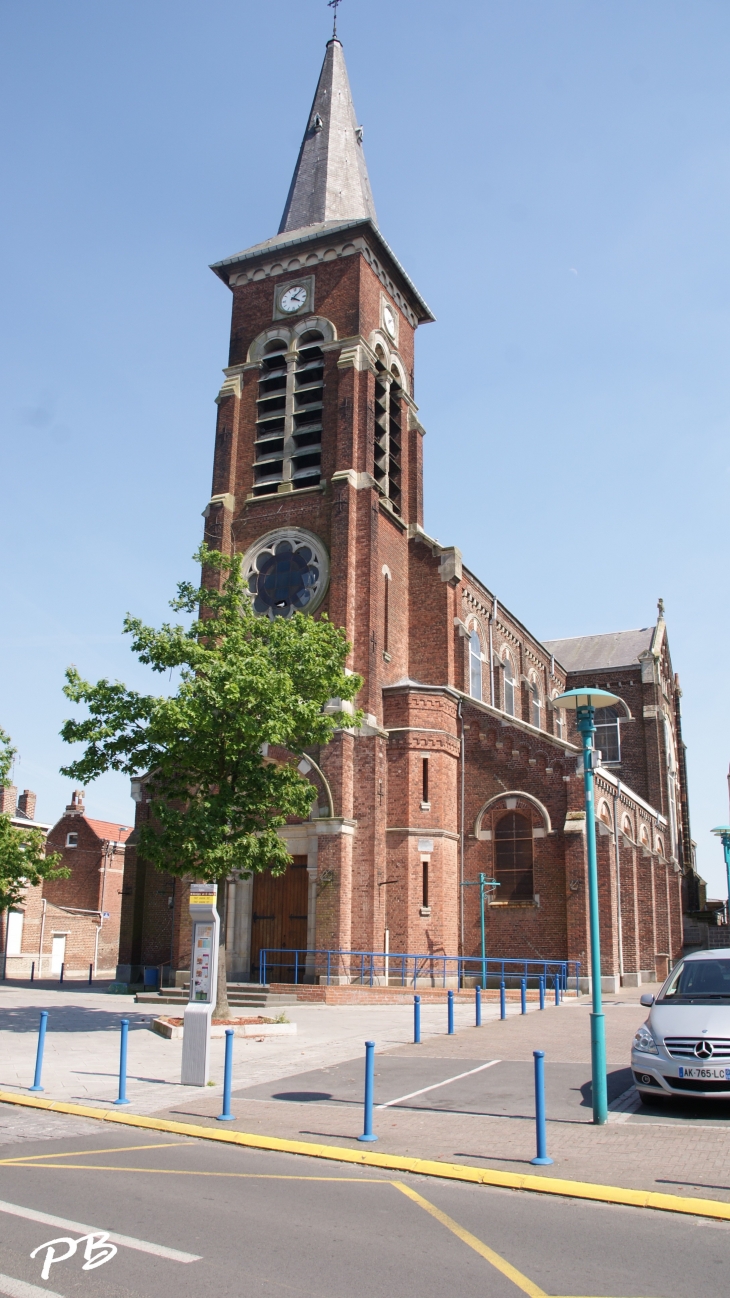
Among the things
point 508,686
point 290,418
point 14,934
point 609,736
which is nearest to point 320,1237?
point 290,418

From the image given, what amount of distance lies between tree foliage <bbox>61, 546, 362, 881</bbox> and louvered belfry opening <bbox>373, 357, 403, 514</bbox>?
12.6 meters

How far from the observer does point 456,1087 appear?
40.0 ft

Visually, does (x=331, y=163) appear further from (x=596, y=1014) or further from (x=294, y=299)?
(x=596, y=1014)

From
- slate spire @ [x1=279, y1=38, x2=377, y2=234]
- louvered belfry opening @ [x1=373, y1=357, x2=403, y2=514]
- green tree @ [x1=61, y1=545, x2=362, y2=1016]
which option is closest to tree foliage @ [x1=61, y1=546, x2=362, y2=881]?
green tree @ [x1=61, y1=545, x2=362, y2=1016]

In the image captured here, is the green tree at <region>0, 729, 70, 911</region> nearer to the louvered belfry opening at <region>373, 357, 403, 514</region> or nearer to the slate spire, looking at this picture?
the louvered belfry opening at <region>373, 357, 403, 514</region>

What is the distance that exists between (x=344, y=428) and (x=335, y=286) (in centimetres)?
562

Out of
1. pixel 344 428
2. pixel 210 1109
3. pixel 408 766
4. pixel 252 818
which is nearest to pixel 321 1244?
pixel 210 1109

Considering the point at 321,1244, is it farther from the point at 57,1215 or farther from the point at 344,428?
the point at 344,428

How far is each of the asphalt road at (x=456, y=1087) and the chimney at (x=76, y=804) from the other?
126 feet

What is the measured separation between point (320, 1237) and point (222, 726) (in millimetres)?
11998

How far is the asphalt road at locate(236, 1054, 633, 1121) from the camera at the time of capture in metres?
11.1

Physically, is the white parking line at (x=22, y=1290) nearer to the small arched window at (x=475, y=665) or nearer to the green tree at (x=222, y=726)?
the green tree at (x=222, y=726)

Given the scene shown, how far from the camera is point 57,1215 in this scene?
22.2 ft

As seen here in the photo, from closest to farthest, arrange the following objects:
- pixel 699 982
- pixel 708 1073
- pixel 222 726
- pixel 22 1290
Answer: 1. pixel 22 1290
2. pixel 708 1073
3. pixel 699 982
4. pixel 222 726
